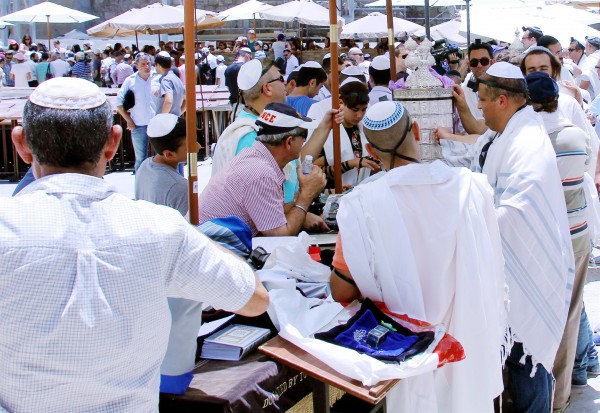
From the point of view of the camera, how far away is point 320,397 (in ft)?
8.04

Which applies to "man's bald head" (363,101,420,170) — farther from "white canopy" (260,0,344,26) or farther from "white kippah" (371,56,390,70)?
"white canopy" (260,0,344,26)

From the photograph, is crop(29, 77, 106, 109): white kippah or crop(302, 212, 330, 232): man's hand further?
crop(302, 212, 330, 232): man's hand

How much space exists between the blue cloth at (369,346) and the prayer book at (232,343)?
0.95ft

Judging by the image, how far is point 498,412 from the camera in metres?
3.26

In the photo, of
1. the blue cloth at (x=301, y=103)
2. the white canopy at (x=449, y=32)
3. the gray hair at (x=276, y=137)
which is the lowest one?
the gray hair at (x=276, y=137)

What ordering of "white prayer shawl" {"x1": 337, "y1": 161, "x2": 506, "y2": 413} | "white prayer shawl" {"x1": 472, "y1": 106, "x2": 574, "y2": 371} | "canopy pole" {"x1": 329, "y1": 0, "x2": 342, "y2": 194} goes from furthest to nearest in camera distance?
"canopy pole" {"x1": 329, "y1": 0, "x2": 342, "y2": 194}
"white prayer shawl" {"x1": 472, "y1": 106, "x2": 574, "y2": 371}
"white prayer shawl" {"x1": 337, "y1": 161, "x2": 506, "y2": 413}

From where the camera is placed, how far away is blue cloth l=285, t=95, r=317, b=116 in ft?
20.2

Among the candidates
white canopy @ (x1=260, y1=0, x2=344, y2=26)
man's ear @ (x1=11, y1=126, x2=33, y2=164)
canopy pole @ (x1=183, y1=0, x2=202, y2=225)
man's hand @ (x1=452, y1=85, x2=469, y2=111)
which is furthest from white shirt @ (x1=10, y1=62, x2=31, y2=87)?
man's ear @ (x1=11, y1=126, x2=33, y2=164)

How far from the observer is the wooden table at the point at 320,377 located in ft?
7.20

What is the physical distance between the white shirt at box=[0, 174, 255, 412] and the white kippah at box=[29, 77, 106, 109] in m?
0.17

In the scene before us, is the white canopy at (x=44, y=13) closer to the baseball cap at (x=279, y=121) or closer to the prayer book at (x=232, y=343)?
the baseball cap at (x=279, y=121)

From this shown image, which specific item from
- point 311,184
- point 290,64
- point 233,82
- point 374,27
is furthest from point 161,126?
point 290,64

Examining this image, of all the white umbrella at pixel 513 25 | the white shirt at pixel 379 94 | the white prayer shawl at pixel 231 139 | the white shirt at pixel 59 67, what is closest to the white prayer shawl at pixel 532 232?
the white prayer shawl at pixel 231 139

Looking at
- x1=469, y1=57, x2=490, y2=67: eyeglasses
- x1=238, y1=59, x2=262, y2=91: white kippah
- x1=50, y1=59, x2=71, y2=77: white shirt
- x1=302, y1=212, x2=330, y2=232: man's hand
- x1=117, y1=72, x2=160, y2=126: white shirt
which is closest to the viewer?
x1=302, y1=212, x2=330, y2=232: man's hand
